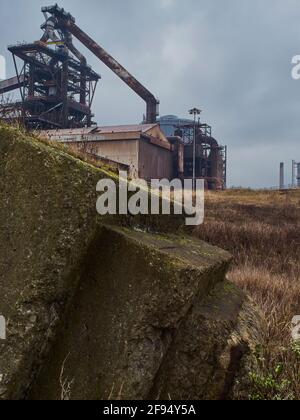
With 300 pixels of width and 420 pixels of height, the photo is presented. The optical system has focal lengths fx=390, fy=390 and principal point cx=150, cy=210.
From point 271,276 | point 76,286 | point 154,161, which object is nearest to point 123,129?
point 154,161

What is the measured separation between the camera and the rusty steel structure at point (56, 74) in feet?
122

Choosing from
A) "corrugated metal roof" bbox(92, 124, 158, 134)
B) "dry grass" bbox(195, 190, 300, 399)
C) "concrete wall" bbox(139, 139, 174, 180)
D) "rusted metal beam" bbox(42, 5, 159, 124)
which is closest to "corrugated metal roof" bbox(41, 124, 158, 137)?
"corrugated metal roof" bbox(92, 124, 158, 134)

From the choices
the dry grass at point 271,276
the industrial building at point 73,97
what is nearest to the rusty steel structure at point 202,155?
the industrial building at point 73,97

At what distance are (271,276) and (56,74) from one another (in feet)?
124

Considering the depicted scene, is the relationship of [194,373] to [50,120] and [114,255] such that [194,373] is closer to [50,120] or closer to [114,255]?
[114,255]

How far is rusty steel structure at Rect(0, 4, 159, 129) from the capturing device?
122 feet

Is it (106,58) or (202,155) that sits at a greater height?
(106,58)

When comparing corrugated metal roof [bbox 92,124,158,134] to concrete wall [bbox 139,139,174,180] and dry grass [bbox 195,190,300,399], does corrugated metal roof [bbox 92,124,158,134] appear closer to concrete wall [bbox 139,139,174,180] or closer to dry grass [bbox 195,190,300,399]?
concrete wall [bbox 139,139,174,180]

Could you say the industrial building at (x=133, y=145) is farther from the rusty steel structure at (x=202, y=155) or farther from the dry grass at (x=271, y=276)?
the dry grass at (x=271, y=276)

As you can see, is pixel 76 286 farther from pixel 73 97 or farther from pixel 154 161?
pixel 73 97

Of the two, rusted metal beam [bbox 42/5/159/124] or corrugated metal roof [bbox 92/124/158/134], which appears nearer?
corrugated metal roof [bbox 92/124/158/134]

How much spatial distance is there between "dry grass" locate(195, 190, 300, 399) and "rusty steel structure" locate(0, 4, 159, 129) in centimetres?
2674

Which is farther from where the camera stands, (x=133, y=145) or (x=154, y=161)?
(x=154, y=161)

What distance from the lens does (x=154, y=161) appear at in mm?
33375
